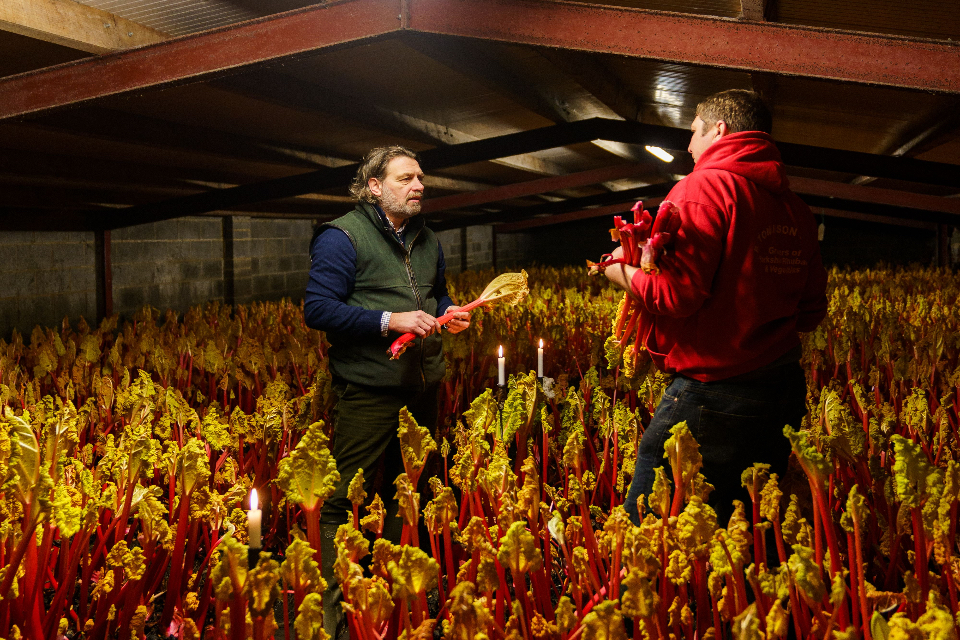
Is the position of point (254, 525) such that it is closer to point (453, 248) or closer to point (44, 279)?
point (44, 279)

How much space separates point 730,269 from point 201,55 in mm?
2158

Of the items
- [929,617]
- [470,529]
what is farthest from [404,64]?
[929,617]

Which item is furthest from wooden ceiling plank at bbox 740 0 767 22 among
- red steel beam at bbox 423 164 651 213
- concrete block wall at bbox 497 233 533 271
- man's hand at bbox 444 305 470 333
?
concrete block wall at bbox 497 233 533 271

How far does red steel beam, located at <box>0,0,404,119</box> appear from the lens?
2.77 meters

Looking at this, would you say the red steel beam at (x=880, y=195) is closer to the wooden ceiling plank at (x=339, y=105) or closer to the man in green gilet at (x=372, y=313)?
the wooden ceiling plank at (x=339, y=105)

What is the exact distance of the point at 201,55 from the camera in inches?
115

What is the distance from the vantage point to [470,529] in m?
1.62

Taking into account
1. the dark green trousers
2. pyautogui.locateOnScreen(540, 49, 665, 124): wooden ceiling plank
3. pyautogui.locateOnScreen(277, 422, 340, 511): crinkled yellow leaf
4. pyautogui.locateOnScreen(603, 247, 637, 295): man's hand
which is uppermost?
pyautogui.locateOnScreen(540, 49, 665, 124): wooden ceiling plank

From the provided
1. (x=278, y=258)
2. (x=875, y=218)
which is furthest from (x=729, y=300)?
(x=875, y=218)

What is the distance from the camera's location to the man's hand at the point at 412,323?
2.41 m

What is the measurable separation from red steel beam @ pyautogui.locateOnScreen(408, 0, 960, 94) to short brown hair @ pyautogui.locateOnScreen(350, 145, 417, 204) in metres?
0.48

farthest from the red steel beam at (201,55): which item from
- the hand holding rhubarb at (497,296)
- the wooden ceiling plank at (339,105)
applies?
the hand holding rhubarb at (497,296)

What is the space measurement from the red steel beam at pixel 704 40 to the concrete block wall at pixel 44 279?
525 centimetres

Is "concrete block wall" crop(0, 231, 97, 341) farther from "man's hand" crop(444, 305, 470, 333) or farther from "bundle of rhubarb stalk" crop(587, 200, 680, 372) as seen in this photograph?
"bundle of rhubarb stalk" crop(587, 200, 680, 372)
